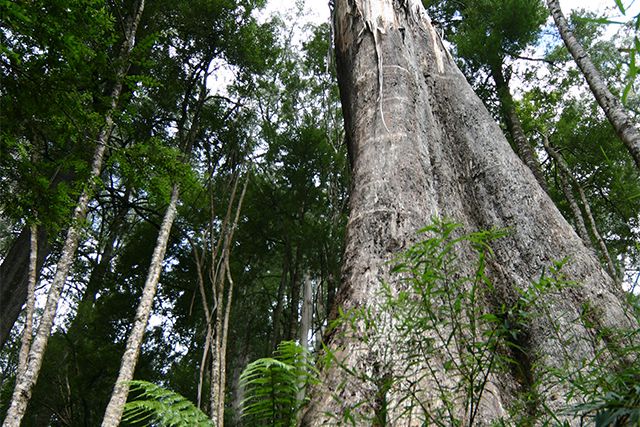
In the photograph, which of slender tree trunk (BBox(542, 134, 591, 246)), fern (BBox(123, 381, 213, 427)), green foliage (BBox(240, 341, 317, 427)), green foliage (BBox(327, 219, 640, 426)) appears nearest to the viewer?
green foliage (BBox(327, 219, 640, 426))

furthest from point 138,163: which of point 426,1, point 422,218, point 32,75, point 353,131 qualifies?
point 426,1

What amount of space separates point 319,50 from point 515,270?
41.7ft

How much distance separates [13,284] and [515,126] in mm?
8802

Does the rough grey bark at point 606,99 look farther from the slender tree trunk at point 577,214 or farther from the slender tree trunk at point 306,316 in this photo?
the slender tree trunk at point 306,316

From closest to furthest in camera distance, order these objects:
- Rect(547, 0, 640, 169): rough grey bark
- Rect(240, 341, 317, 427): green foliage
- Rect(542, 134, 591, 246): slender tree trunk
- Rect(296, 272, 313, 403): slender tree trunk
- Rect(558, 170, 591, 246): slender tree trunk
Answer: Rect(240, 341, 317, 427): green foliage, Rect(547, 0, 640, 169): rough grey bark, Rect(558, 170, 591, 246): slender tree trunk, Rect(542, 134, 591, 246): slender tree trunk, Rect(296, 272, 313, 403): slender tree trunk

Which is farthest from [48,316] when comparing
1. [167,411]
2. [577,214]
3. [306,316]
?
[577,214]

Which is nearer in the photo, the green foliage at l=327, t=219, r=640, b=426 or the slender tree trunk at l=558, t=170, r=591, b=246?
the green foliage at l=327, t=219, r=640, b=426

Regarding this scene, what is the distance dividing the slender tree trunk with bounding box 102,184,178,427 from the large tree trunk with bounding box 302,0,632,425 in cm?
286

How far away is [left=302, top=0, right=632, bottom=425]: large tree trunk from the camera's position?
1.60 metres

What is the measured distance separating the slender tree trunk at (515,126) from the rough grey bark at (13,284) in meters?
8.01

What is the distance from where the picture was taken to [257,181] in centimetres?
1152

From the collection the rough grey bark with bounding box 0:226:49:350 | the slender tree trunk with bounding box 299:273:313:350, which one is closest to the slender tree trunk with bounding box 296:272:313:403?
the slender tree trunk with bounding box 299:273:313:350

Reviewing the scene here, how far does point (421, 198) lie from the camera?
7.90 feet

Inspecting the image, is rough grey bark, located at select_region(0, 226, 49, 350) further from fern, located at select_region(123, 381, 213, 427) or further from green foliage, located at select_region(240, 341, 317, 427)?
green foliage, located at select_region(240, 341, 317, 427)
